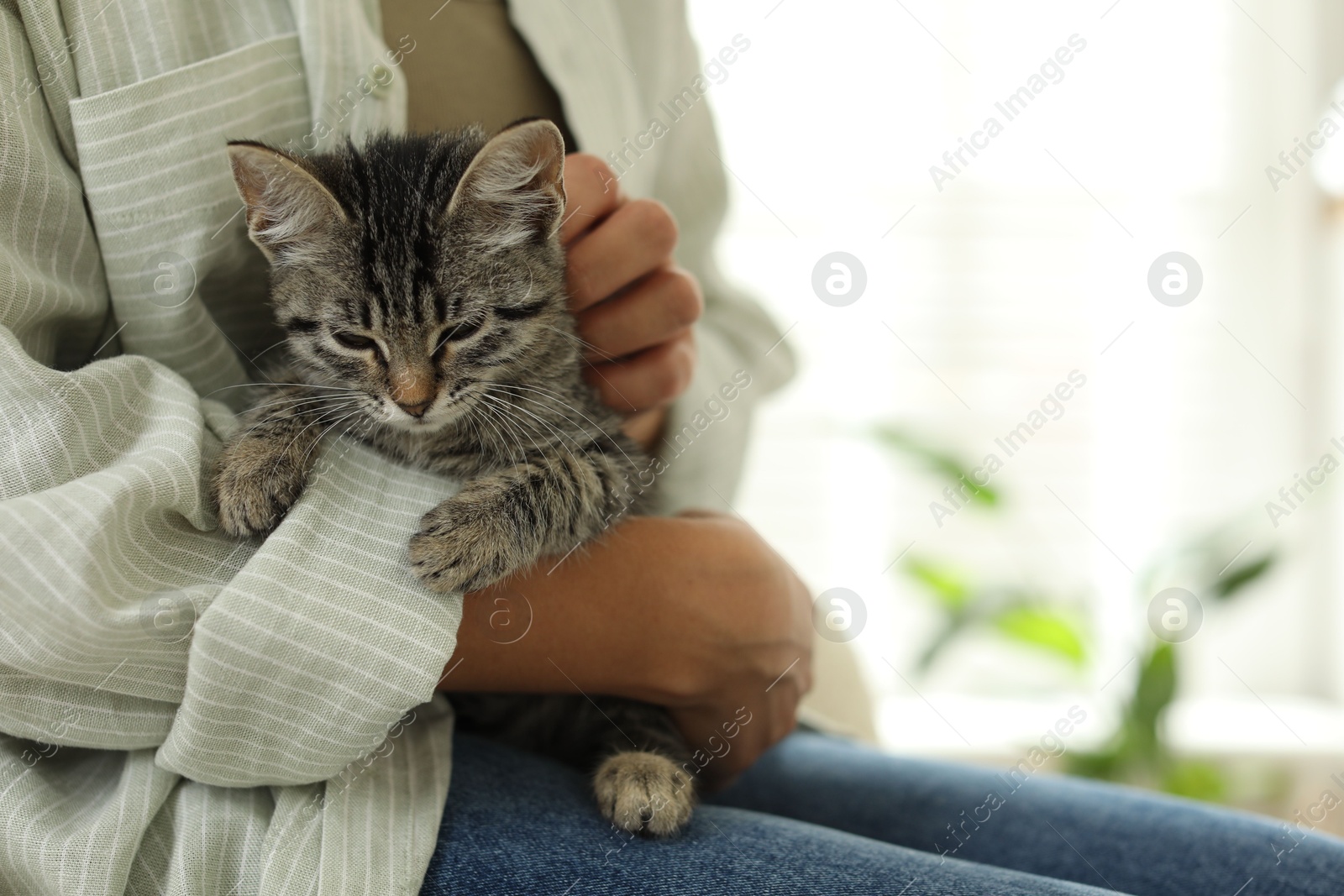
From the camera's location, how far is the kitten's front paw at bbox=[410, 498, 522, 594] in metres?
0.81

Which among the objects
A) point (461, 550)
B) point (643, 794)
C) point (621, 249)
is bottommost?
point (643, 794)

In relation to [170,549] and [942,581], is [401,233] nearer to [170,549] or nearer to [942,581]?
[170,549]

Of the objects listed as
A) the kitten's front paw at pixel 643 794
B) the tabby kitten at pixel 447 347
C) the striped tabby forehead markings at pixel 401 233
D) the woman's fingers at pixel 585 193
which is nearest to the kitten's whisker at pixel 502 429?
the tabby kitten at pixel 447 347

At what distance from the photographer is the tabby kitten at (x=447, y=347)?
2.90 feet

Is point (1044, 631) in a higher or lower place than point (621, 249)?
lower

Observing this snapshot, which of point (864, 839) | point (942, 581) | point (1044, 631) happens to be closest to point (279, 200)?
point (864, 839)

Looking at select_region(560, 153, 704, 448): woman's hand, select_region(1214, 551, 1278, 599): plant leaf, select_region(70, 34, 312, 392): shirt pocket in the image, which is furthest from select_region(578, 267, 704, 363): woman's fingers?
select_region(1214, 551, 1278, 599): plant leaf

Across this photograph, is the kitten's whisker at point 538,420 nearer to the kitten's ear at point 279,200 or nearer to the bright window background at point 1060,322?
the kitten's ear at point 279,200

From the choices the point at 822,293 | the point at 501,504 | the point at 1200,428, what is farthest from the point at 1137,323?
the point at 501,504

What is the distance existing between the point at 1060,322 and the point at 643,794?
233cm

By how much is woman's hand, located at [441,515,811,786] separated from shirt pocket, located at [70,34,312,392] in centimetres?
42

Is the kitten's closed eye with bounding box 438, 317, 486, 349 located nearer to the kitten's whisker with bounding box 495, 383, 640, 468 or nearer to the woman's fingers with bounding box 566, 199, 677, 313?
the kitten's whisker with bounding box 495, 383, 640, 468

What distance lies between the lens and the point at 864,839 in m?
0.89

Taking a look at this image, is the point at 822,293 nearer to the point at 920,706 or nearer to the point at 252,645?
the point at 920,706
